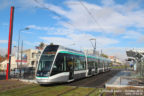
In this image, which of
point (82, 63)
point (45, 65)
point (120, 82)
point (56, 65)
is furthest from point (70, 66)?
point (120, 82)

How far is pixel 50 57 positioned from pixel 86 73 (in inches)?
369

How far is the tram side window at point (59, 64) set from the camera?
15.8m

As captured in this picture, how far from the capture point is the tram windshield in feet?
50.5

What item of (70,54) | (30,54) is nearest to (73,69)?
(70,54)

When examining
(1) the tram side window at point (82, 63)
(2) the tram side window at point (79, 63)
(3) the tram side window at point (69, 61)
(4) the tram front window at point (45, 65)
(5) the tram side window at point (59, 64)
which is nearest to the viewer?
(4) the tram front window at point (45, 65)

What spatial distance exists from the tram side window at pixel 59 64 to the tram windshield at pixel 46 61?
45 centimetres

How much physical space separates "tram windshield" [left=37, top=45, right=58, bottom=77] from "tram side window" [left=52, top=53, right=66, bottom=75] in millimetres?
447

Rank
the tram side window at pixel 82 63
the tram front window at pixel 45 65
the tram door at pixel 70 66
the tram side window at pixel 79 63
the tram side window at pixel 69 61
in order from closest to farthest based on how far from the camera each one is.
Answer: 1. the tram front window at pixel 45 65
2. the tram side window at pixel 69 61
3. the tram door at pixel 70 66
4. the tram side window at pixel 79 63
5. the tram side window at pixel 82 63

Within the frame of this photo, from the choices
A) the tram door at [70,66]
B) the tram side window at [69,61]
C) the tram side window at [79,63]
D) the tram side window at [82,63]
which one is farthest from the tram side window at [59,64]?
the tram side window at [82,63]

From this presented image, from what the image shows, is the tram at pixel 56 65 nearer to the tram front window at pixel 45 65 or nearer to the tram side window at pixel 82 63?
the tram front window at pixel 45 65

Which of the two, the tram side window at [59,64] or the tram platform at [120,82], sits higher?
the tram side window at [59,64]

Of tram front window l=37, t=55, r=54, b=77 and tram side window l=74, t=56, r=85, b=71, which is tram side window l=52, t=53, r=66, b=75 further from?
tram side window l=74, t=56, r=85, b=71

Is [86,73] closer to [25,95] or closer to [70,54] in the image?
[70,54]

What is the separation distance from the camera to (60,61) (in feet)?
54.1
